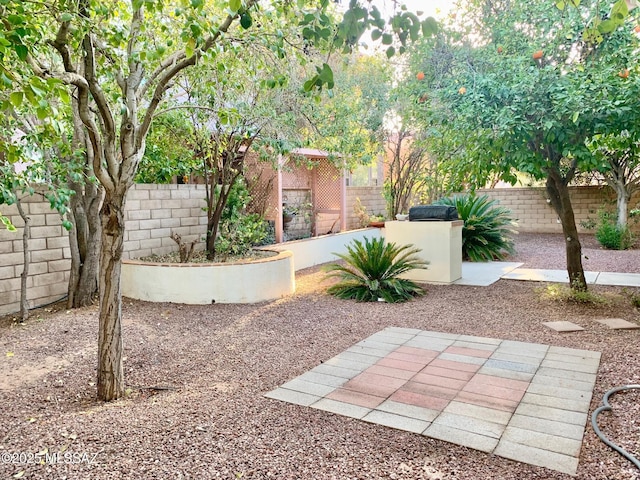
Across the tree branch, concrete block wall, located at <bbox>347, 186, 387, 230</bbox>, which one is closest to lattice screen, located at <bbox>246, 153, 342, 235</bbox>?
concrete block wall, located at <bbox>347, 186, 387, 230</bbox>

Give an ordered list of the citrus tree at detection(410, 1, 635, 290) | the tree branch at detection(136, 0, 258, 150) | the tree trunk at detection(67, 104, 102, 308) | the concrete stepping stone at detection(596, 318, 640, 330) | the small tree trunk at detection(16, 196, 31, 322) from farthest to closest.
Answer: the tree trunk at detection(67, 104, 102, 308)
the small tree trunk at detection(16, 196, 31, 322)
the citrus tree at detection(410, 1, 635, 290)
the concrete stepping stone at detection(596, 318, 640, 330)
the tree branch at detection(136, 0, 258, 150)

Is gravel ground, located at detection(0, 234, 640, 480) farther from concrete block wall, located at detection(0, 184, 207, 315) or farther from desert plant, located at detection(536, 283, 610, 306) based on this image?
concrete block wall, located at detection(0, 184, 207, 315)

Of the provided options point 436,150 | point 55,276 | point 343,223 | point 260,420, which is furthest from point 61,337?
point 343,223

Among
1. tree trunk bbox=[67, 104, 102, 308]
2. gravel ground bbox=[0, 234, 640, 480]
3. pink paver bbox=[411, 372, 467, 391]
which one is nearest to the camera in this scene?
gravel ground bbox=[0, 234, 640, 480]

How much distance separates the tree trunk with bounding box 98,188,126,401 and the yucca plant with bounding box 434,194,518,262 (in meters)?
7.25

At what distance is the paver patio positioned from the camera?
2432mm

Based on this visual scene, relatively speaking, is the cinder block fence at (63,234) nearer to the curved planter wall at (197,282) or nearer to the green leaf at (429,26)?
the curved planter wall at (197,282)

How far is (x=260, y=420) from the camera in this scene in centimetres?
265

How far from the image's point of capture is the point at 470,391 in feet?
10.0

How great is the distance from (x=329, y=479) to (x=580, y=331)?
131 inches

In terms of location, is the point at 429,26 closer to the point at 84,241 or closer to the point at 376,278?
the point at 376,278

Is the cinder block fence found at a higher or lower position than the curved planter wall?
higher

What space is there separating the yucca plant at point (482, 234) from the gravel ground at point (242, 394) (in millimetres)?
3162

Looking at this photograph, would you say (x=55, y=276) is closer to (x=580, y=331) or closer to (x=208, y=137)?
(x=208, y=137)
